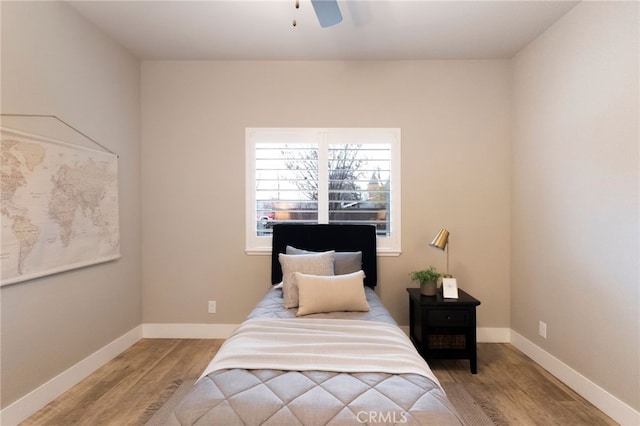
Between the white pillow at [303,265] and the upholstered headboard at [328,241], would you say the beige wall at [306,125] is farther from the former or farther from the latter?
the white pillow at [303,265]

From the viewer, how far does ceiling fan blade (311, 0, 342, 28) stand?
1897 mm

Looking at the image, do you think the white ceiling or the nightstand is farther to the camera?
the nightstand

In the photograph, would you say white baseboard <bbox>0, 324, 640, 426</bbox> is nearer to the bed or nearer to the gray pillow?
the gray pillow

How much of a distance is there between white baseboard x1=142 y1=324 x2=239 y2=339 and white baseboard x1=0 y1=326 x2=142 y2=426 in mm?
233

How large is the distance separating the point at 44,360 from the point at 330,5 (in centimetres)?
300

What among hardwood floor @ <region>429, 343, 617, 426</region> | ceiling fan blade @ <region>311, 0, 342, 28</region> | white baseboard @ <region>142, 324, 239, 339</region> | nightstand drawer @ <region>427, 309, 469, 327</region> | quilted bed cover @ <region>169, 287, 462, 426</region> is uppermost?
ceiling fan blade @ <region>311, 0, 342, 28</region>

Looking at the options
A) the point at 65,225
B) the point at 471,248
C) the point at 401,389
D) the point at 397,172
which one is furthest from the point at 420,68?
the point at 65,225

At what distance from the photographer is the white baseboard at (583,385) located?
203 cm

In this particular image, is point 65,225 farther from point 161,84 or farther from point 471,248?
point 471,248

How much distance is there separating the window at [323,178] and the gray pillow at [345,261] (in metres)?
0.45

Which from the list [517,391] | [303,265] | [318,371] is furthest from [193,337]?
[517,391]

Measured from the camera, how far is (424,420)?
1251mm

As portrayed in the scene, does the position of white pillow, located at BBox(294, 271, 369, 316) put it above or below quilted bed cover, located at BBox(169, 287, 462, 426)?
above

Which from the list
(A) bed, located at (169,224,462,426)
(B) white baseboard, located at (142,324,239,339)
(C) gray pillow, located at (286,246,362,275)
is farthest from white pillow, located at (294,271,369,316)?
(B) white baseboard, located at (142,324,239,339)
